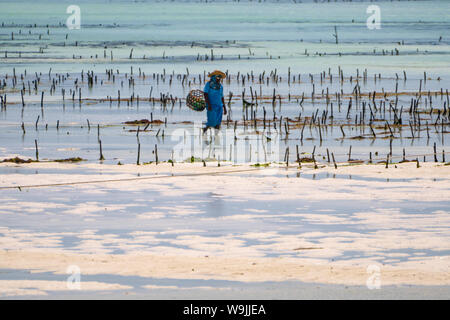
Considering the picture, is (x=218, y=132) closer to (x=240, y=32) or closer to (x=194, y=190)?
(x=194, y=190)

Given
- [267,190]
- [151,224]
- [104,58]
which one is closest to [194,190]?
[267,190]

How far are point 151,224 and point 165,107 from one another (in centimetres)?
1598

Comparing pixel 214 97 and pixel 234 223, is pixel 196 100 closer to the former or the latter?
pixel 214 97

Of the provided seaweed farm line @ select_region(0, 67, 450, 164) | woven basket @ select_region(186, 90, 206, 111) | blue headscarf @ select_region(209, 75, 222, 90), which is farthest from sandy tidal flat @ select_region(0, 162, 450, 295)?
woven basket @ select_region(186, 90, 206, 111)

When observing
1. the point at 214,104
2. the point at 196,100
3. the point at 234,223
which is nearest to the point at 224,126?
the point at 196,100

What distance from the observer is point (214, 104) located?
17.5 m

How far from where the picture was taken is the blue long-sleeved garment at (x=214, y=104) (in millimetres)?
17406

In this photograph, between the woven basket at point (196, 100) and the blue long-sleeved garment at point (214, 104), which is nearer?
the blue long-sleeved garment at point (214, 104)

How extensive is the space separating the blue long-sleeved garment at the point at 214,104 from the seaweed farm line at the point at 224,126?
34 cm

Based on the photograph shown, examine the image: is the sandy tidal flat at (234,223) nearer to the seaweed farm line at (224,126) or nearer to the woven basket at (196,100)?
the seaweed farm line at (224,126)

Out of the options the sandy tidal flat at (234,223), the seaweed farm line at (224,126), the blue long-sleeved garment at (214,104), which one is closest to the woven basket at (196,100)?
the seaweed farm line at (224,126)

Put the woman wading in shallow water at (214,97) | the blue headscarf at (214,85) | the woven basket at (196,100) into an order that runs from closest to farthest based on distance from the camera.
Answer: the woman wading in shallow water at (214,97) < the blue headscarf at (214,85) < the woven basket at (196,100)

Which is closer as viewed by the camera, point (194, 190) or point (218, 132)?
point (194, 190)
